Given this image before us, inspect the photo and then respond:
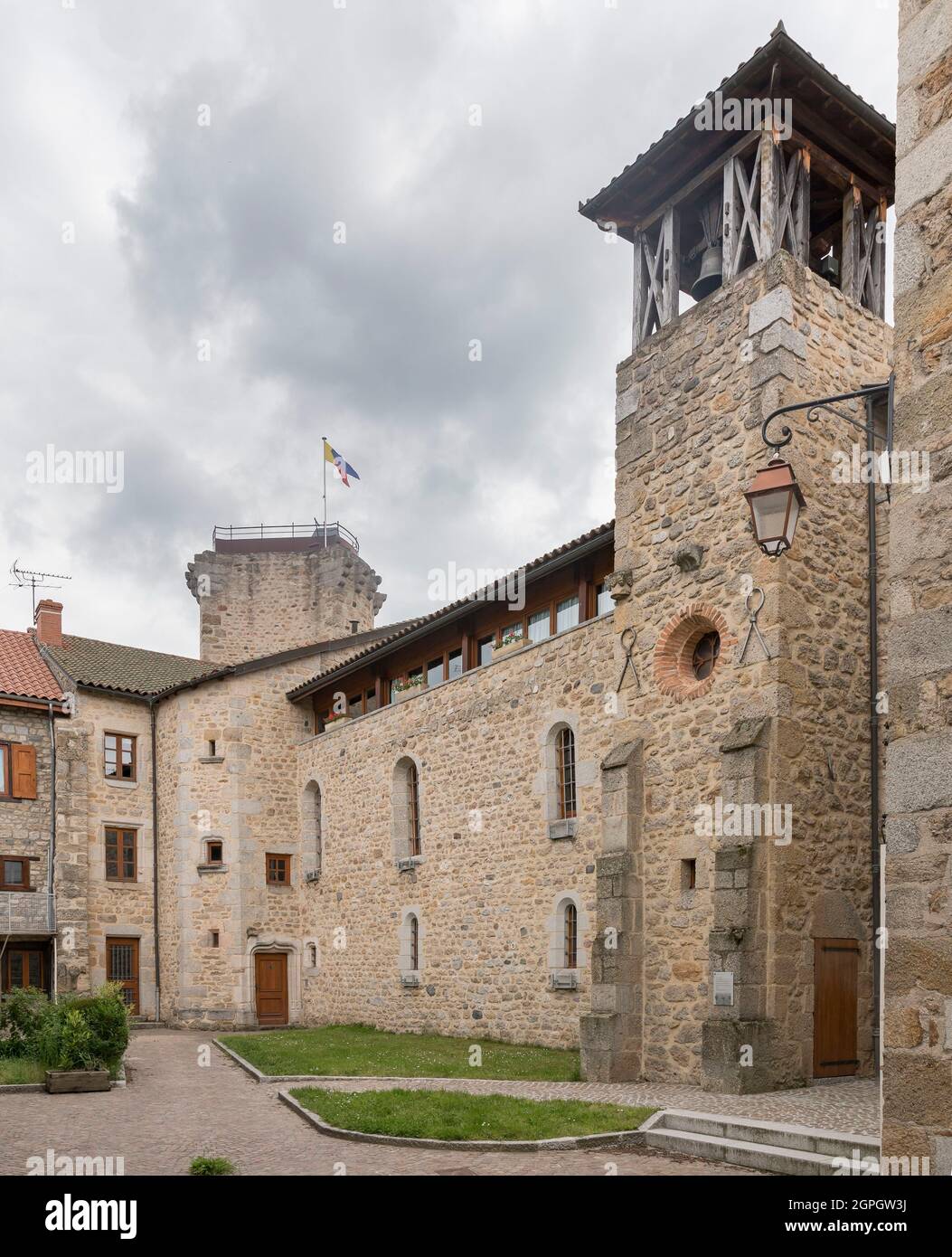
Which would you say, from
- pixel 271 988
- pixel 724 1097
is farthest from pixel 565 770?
pixel 271 988

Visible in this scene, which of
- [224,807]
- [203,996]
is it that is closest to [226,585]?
[224,807]

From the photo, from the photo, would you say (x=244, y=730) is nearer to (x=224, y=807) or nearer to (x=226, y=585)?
(x=224, y=807)

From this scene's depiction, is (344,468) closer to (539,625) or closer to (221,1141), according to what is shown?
(539,625)

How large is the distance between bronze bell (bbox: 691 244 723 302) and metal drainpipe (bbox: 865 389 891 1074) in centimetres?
233

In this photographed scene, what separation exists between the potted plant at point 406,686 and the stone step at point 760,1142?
38.8ft

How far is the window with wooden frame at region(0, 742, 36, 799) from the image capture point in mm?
22281

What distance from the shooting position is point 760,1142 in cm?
808

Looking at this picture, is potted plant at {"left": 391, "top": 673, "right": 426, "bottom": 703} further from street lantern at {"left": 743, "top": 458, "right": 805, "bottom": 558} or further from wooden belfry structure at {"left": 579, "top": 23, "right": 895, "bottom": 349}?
street lantern at {"left": 743, "top": 458, "right": 805, "bottom": 558}

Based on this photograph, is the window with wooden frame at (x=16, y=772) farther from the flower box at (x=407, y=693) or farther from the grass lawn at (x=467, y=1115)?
the grass lawn at (x=467, y=1115)

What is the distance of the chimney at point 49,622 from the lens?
2572cm

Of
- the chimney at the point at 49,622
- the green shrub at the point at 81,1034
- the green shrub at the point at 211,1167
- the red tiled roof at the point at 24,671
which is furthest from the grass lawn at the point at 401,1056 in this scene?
the chimney at the point at 49,622

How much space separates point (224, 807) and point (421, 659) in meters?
6.29

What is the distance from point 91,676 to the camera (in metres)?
24.4
